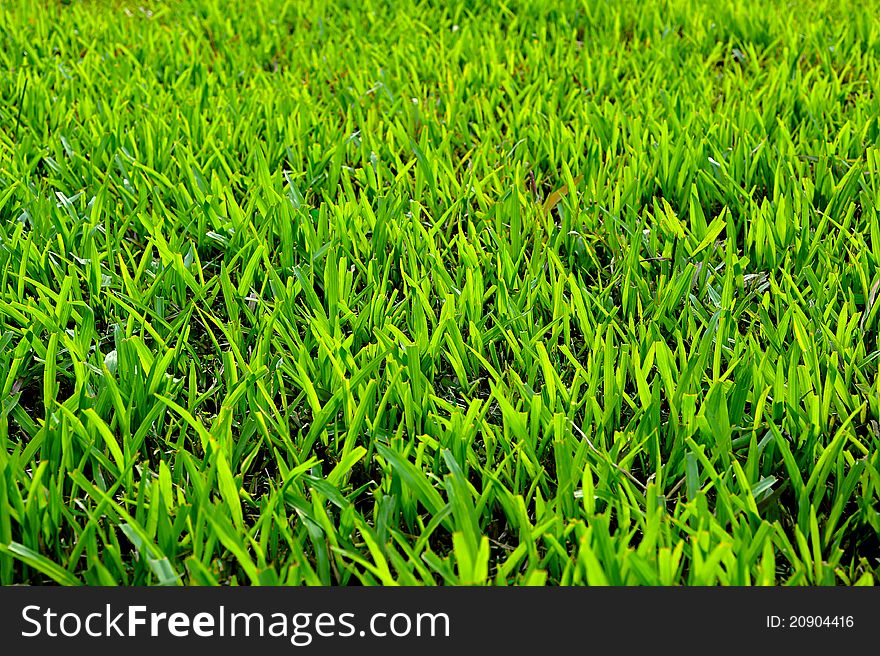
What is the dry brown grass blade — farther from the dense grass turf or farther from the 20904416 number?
the 20904416 number

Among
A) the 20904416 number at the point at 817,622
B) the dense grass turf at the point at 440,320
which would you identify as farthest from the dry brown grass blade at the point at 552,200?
the 20904416 number at the point at 817,622

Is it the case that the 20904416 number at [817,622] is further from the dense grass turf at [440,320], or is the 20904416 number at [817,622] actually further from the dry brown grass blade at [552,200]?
the dry brown grass blade at [552,200]

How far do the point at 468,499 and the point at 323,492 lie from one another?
0.20 meters

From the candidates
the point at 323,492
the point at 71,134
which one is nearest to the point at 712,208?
the point at 323,492

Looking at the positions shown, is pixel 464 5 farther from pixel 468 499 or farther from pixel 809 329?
pixel 468 499

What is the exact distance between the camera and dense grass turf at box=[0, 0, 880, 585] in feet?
3.83

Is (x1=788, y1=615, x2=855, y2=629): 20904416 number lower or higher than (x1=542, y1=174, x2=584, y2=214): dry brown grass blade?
lower

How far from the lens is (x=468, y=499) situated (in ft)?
3.87

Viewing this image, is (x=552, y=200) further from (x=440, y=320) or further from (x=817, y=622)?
(x=817, y=622)

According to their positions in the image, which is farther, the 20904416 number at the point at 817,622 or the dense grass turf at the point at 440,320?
the dense grass turf at the point at 440,320

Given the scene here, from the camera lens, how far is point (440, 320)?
5.07 ft

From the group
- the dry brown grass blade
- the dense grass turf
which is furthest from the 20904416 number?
the dry brown grass blade

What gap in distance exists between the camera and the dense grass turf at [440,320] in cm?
117

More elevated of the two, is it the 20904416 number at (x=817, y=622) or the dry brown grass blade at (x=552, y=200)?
the dry brown grass blade at (x=552, y=200)
